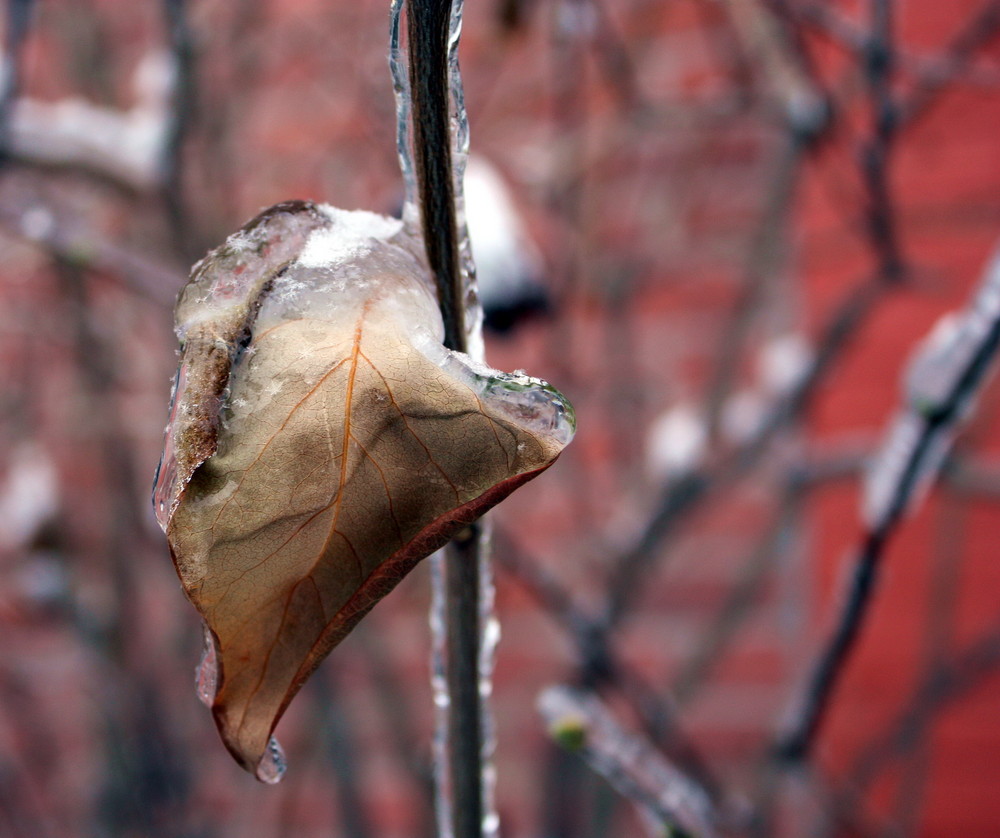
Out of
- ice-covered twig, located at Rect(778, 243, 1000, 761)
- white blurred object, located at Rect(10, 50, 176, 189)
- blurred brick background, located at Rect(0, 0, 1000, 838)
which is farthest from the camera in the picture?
blurred brick background, located at Rect(0, 0, 1000, 838)

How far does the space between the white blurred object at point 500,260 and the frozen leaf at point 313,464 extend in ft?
1.15

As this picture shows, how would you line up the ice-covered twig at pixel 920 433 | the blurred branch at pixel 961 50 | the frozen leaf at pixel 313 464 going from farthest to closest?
the blurred branch at pixel 961 50 < the ice-covered twig at pixel 920 433 < the frozen leaf at pixel 313 464

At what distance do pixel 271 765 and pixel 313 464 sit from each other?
0.06 metres

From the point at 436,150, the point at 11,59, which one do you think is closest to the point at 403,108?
the point at 436,150

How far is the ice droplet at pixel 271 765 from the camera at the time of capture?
17 cm

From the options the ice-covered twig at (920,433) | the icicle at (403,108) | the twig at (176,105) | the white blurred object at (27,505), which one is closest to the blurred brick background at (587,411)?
the white blurred object at (27,505)

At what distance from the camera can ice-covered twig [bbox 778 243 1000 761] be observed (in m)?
0.28

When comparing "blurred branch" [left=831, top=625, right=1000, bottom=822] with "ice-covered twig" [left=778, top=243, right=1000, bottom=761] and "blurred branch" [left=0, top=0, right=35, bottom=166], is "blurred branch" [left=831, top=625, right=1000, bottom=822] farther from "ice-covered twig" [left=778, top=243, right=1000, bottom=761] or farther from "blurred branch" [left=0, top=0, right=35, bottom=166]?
"blurred branch" [left=0, top=0, right=35, bottom=166]

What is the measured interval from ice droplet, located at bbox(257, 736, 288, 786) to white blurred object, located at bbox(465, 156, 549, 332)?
13.9 inches

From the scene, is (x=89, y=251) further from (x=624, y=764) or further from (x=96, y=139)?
(x=624, y=764)

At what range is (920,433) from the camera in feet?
1.03

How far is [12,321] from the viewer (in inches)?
43.2

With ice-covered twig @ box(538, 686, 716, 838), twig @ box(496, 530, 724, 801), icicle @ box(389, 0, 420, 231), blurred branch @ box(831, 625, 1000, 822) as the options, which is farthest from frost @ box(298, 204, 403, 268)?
blurred branch @ box(831, 625, 1000, 822)

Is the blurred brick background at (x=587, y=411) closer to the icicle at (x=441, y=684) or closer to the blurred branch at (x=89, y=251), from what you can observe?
the blurred branch at (x=89, y=251)
